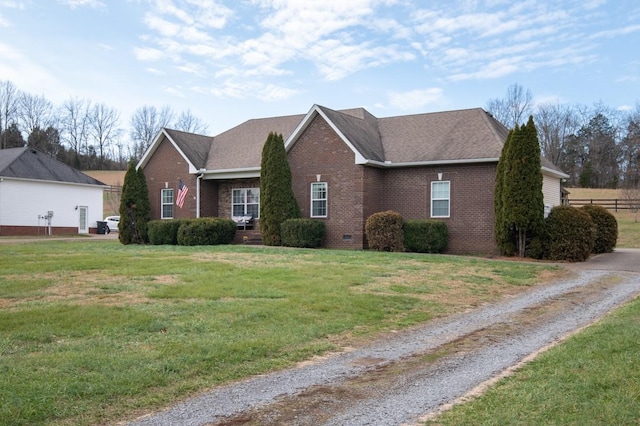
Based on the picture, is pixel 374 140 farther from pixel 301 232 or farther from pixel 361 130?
pixel 301 232

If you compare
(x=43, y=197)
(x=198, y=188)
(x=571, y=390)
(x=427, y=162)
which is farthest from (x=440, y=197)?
(x=43, y=197)

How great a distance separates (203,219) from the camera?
2755 cm

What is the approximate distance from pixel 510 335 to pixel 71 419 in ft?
21.1

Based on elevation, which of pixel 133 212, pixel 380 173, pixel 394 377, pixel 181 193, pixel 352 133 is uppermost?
pixel 352 133

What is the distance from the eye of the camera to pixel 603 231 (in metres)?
25.4

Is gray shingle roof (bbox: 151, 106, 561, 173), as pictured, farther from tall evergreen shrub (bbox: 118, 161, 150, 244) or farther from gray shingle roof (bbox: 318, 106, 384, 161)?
tall evergreen shrub (bbox: 118, 161, 150, 244)

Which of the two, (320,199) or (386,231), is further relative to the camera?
(320,199)

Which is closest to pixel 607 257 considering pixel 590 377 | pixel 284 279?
pixel 284 279

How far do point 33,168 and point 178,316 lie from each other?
3562 cm

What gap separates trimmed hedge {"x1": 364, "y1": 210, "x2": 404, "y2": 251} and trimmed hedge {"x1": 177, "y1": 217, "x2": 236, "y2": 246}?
720cm

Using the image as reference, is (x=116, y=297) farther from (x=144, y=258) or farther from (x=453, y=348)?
(x=144, y=258)

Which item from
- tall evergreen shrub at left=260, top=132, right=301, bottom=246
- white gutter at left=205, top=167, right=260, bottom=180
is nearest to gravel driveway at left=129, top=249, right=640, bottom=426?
tall evergreen shrub at left=260, top=132, right=301, bottom=246

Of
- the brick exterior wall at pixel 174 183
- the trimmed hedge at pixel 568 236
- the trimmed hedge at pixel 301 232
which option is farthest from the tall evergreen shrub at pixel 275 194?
the trimmed hedge at pixel 568 236

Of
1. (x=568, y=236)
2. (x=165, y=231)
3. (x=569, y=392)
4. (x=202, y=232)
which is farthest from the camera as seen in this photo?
(x=165, y=231)
